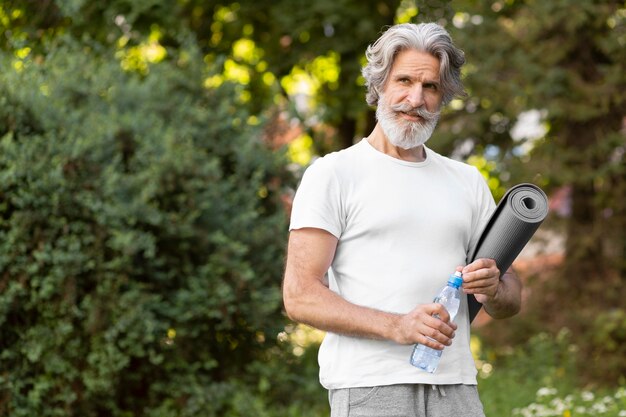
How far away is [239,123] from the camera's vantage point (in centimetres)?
729

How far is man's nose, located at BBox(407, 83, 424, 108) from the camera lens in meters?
3.00

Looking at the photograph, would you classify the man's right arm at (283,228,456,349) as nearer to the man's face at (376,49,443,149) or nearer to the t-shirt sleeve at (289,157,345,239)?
the t-shirt sleeve at (289,157,345,239)

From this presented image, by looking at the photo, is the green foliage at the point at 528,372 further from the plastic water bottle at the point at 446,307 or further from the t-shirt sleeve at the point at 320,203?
the t-shirt sleeve at the point at 320,203

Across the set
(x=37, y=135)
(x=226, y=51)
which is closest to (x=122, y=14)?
(x=226, y=51)

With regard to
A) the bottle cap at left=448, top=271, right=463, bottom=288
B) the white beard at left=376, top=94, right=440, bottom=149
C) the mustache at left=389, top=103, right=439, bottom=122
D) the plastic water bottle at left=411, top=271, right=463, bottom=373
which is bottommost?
the plastic water bottle at left=411, top=271, right=463, bottom=373

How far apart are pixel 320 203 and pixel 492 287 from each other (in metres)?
0.54

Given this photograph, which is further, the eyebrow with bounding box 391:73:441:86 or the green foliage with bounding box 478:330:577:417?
the green foliage with bounding box 478:330:577:417

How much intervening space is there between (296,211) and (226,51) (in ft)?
25.8

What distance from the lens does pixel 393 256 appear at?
288 centimetres

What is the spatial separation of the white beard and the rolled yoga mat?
305mm

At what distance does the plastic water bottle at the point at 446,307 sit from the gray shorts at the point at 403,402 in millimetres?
81

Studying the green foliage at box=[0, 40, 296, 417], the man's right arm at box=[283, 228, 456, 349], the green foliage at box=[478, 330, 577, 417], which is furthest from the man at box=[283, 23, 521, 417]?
the green foliage at box=[478, 330, 577, 417]

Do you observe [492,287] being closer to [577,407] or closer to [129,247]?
[129,247]

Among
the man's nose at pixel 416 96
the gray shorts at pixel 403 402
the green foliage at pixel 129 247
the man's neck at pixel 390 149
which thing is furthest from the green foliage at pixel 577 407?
the man's nose at pixel 416 96
